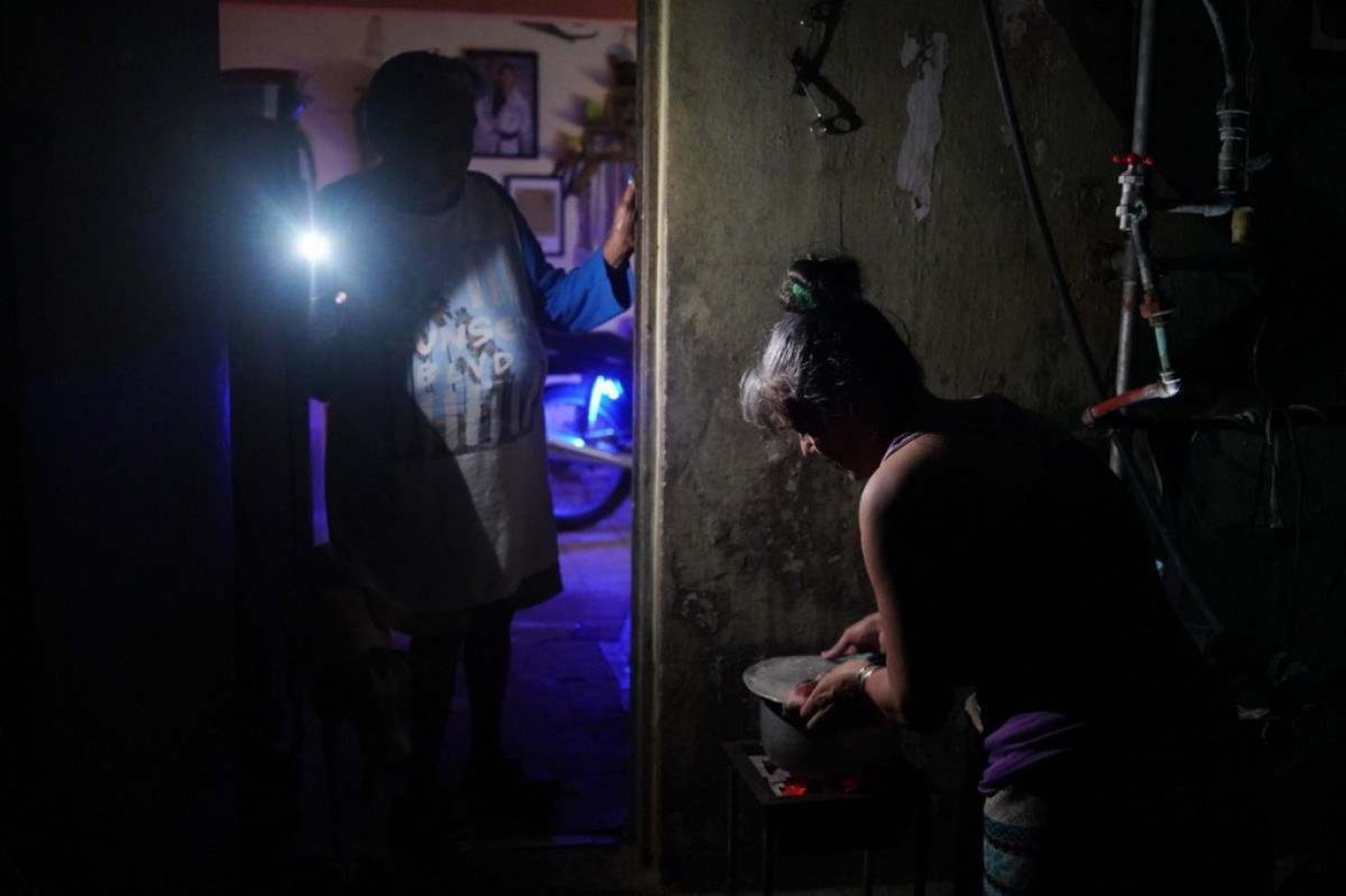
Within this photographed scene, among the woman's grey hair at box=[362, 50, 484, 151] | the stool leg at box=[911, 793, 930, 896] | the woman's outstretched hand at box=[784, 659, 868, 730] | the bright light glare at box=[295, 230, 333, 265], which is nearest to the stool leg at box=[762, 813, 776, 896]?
the woman's outstretched hand at box=[784, 659, 868, 730]

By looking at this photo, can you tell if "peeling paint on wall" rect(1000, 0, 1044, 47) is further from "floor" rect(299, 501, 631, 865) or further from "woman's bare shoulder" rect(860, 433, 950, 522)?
"floor" rect(299, 501, 631, 865)

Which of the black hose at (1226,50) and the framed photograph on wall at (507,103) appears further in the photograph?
the framed photograph on wall at (507,103)

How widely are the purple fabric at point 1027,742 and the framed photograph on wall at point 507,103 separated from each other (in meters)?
9.52

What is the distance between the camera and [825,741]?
2828 millimetres

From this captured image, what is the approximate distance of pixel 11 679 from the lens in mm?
2682

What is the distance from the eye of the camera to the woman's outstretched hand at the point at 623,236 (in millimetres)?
3840

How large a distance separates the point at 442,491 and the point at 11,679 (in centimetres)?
146

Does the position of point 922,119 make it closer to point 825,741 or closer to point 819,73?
point 819,73

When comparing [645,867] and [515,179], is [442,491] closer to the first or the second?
[645,867]

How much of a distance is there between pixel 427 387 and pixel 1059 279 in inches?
80.3

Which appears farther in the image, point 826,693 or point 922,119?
point 922,119

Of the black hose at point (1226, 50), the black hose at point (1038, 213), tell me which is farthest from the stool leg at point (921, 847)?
the black hose at point (1226, 50)

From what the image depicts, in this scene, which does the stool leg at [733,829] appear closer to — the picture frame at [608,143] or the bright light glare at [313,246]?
the bright light glare at [313,246]

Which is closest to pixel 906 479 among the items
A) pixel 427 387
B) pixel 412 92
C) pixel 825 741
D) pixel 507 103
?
pixel 825 741
